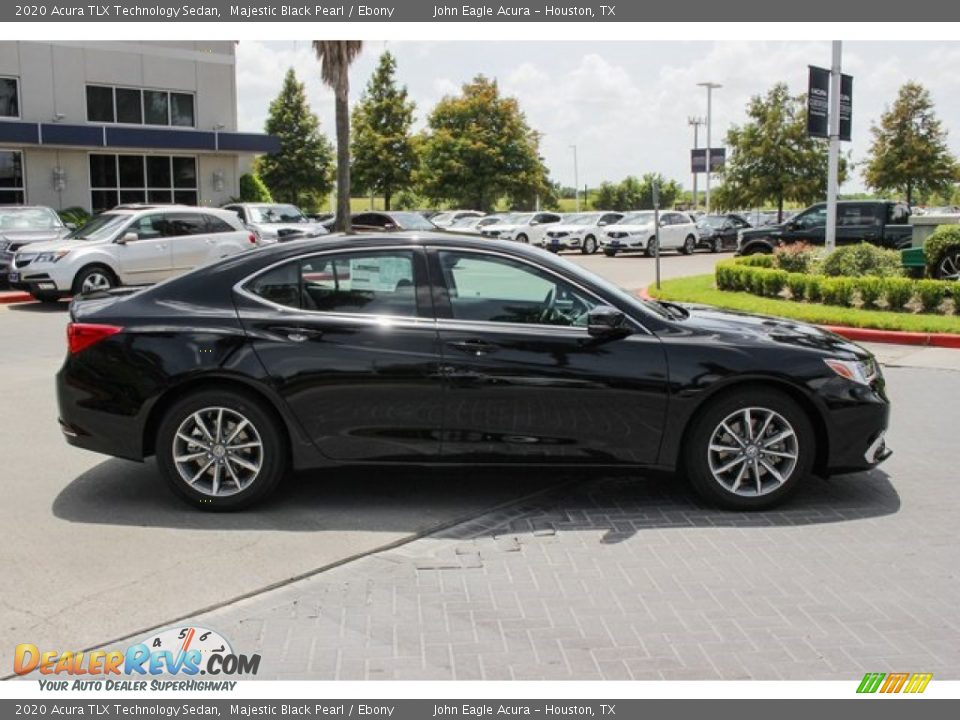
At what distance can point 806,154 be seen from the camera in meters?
41.2

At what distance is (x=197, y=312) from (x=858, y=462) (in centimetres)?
390

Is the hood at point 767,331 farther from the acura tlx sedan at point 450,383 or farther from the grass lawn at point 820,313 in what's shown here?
the grass lawn at point 820,313

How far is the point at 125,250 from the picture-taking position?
57.7 ft

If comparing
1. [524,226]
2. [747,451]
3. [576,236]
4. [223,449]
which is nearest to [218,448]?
[223,449]

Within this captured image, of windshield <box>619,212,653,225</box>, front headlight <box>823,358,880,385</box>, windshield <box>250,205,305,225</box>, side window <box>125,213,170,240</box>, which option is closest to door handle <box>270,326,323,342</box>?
front headlight <box>823,358,880,385</box>

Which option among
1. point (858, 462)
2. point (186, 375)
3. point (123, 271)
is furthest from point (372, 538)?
point (123, 271)

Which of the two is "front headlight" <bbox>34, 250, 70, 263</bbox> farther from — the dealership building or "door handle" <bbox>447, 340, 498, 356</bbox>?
"door handle" <bbox>447, 340, 498, 356</bbox>

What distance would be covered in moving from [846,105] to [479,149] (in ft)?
106

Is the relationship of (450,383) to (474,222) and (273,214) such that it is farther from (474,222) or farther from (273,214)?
(474,222)

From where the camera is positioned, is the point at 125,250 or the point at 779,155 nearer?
the point at 125,250

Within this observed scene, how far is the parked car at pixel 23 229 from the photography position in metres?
19.9

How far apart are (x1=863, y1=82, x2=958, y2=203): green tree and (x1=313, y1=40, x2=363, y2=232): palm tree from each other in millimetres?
25474

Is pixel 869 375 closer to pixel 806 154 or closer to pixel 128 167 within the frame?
pixel 128 167

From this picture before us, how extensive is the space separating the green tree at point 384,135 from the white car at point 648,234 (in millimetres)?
19160
